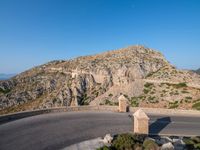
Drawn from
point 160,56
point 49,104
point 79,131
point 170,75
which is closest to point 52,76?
point 49,104

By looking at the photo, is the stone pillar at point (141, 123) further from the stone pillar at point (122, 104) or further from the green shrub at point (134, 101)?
the green shrub at point (134, 101)

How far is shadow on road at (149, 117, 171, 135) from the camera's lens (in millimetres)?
18016

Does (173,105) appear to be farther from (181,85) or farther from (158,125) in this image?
(158,125)

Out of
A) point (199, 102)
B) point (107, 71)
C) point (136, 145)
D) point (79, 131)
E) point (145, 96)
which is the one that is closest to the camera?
point (136, 145)

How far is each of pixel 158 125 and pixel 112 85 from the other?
43.5 metres

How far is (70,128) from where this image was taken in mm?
17391

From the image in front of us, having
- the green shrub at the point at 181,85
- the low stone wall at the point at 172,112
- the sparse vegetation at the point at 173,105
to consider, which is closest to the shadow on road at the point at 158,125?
the low stone wall at the point at 172,112

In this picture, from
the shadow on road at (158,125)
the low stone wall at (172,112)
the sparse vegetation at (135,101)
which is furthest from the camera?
the sparse vegetation at (135,101)

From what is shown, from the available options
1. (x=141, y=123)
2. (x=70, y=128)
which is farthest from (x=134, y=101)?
(x=70, y=128)

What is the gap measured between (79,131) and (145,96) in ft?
114

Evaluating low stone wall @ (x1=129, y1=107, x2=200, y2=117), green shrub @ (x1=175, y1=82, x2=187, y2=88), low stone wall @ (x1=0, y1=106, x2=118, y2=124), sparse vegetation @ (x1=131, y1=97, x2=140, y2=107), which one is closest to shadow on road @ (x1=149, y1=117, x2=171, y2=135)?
low stone wall @ (x1=129, y1=107, x2=200, y2=117)

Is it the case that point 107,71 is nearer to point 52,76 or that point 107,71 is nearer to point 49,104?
point 49,104

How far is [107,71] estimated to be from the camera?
219ft

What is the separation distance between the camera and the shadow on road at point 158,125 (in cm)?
1802
